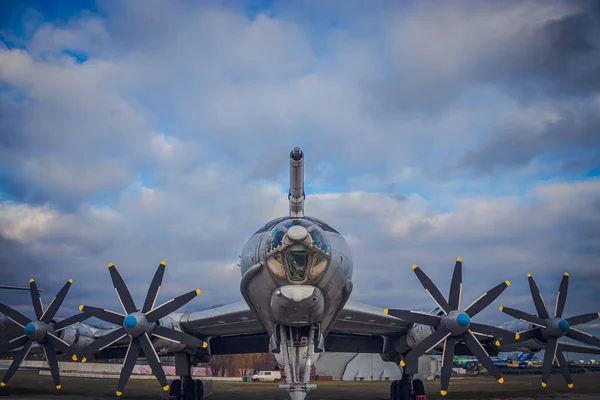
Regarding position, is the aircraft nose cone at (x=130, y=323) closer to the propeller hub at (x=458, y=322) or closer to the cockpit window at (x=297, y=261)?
the cockpit window at (x=297, y=261)

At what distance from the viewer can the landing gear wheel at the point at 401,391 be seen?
46.7ft

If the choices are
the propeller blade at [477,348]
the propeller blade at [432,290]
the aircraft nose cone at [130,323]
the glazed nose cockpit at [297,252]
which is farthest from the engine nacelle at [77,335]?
the propeller blade at [477,348]

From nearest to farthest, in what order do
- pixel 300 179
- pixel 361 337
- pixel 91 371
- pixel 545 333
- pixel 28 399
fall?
pixel 300 179
pixel 545 333
pixel 28 399
pixel 361 337
pixel 91 371

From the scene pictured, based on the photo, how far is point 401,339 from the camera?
48.1 ft

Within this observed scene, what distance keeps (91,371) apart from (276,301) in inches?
1699

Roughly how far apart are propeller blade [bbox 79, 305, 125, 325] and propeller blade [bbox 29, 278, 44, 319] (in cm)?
377

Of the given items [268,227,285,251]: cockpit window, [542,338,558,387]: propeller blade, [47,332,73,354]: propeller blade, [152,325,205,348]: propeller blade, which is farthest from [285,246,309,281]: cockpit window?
[47,332,73,354]: propeller blade

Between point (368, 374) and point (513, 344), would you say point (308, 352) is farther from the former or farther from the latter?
point (368, 374)

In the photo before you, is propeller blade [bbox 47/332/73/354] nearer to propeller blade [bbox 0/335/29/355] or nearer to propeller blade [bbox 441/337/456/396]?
propeller blade [bbox 0/335/29/355]

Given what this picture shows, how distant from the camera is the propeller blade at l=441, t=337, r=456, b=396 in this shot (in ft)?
37.3

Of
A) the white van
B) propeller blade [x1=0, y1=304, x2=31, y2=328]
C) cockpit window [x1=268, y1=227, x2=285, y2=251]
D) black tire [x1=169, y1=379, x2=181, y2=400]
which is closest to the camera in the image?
cockpit window [x1=268, y1=227, x2=285, y2=251]

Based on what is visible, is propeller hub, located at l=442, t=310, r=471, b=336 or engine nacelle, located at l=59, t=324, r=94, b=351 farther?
engine nacelle, located at l=59, t=324, r=94, b=351

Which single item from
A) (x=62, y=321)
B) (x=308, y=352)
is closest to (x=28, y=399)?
(x=62, y=321)

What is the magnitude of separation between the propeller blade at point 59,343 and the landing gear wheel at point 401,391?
10.1 m
